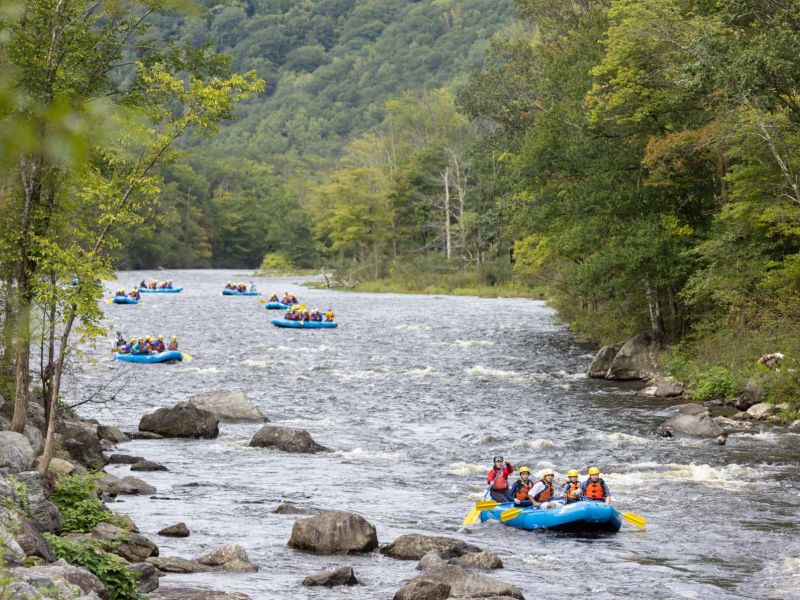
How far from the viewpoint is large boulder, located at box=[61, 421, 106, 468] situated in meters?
18.4

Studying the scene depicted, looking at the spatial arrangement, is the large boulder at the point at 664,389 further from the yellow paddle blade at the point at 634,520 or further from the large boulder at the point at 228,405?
the yellow paddle blade at the point at 634,520

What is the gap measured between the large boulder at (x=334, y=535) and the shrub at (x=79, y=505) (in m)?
2.60

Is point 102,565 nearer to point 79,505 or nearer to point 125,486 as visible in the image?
point 79,505

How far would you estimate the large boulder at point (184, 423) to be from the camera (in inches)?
928

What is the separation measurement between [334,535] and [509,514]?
134 inches

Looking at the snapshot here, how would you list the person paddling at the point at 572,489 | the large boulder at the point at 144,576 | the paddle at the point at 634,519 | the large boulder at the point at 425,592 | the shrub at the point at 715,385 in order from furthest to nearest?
the shrub at the point at 715,385, the person paddling at the point at 572,489, the paddle at the point at 634,519, the large boulder at the point at 425,592, the large boulder at the point at 144,576

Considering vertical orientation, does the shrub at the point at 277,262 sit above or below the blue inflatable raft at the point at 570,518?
above

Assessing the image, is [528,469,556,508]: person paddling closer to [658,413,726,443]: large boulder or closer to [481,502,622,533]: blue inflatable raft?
[481,502,622,533]: blue inflatable raft

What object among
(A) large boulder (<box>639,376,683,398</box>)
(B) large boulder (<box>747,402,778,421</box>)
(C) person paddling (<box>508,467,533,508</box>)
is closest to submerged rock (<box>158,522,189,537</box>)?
(C) person paddling (<box>508,467,533,508</box>)

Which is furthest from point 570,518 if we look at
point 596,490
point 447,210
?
point 447,210

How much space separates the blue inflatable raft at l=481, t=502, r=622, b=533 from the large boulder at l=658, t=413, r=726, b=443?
7475 mm

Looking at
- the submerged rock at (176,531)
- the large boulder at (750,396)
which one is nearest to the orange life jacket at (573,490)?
the submerged rock at (176,531)

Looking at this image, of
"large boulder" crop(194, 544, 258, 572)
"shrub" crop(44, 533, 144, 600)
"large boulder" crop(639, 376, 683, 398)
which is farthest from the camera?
"large boulder" crop(639, 376, 683, 398)

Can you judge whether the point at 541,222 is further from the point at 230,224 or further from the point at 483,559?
the point at 230,224
